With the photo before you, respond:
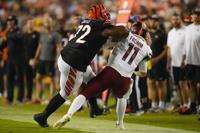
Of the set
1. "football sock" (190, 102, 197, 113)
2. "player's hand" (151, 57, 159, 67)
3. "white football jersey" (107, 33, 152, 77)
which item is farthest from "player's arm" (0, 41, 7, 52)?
"white football jersey" (107, 33, 152, 77)

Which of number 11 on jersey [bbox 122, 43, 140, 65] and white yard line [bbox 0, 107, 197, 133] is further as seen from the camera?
white yard line [bbox 0, 107, 197, 133]

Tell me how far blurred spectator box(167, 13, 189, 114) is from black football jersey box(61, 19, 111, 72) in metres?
5.54

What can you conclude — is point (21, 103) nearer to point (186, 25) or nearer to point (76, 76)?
point (186, 25)

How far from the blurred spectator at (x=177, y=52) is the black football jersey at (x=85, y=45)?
554cm

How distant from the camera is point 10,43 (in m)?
19.2

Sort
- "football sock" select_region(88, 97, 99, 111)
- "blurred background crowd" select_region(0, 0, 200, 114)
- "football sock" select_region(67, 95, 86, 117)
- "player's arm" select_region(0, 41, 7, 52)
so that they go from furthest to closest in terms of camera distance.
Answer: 1. "player's arm" select_region(0, 41, 7, 52)
2. "blurred background crowd" select_region(0, 0, 200, 114)
3. "football sock" select_region(88, 97, 99, 111)
4. "football sock" select_region(67, 95, 86, 117)

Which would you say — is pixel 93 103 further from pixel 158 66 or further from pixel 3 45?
pixel 3 45

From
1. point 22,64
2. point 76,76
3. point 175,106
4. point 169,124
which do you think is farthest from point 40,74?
point 76,76

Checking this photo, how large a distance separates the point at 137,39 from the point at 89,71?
3.68ft

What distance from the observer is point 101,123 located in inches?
539

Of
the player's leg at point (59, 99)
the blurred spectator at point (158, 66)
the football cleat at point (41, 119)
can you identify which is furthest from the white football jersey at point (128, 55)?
the blurred spectator at point (158, 66)

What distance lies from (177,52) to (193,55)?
1.20 m

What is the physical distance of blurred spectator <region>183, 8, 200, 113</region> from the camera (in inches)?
649

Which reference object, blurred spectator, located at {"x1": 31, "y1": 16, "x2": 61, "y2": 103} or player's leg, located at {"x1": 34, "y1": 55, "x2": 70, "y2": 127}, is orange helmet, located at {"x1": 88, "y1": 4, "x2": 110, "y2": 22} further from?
blurred spectator, located at {"x1": 31, "y1": 16, "x2": 61, "y2": 103}
